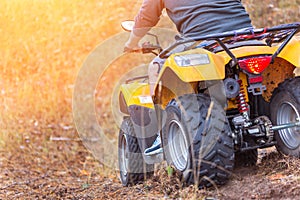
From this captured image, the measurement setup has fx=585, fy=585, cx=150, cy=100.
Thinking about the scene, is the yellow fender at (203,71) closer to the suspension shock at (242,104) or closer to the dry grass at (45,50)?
the suspension shock at (242,104)

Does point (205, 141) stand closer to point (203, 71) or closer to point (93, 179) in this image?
point (203, 71)

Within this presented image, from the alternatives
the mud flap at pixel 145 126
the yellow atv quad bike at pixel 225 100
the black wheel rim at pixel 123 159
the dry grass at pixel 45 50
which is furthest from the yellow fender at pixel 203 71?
the dry grass at pixel 45 50

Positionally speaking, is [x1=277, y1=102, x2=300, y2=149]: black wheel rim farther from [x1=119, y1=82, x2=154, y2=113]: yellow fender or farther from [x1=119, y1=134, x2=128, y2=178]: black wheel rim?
[x1=119, y1=134, x2=128, y2=178]: black wheel rim

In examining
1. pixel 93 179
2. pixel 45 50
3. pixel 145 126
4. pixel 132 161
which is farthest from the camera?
pixel 45 50

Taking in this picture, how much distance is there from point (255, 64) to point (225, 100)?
354 millimetres

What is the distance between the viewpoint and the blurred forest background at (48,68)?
28.0 ft

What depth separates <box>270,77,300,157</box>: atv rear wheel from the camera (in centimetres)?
440

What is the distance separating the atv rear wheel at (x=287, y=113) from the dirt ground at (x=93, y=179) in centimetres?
10

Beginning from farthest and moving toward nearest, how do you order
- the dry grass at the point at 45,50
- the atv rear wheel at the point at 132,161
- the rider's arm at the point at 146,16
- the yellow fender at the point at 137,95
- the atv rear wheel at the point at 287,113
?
the dry grass at the point at 45,50
the atv rear wheel at the point at 132,161
the yellow fender at the point at 137,95
the rider's arm at the point at 146,16
the atv rear wheel at the point at 287,113

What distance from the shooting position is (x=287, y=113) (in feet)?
14.8

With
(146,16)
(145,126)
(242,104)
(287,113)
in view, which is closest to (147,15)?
(146,16)

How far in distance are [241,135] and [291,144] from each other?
1.64ft

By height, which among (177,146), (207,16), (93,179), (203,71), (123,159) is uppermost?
(207,16)

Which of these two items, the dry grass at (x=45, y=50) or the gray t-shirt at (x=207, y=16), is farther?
the dry grass at (x=45, y=50)
